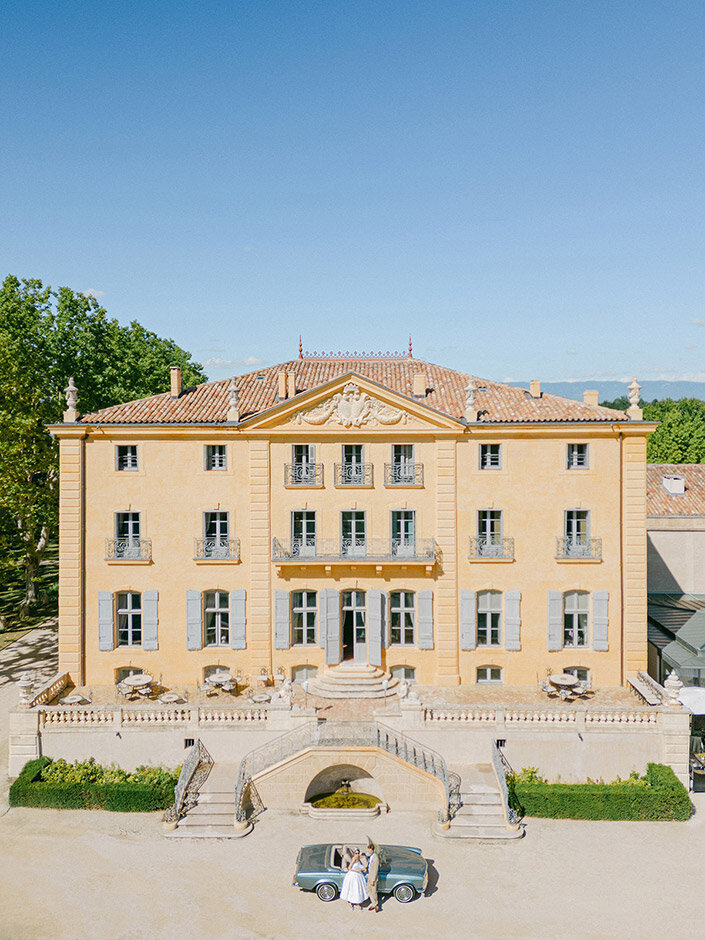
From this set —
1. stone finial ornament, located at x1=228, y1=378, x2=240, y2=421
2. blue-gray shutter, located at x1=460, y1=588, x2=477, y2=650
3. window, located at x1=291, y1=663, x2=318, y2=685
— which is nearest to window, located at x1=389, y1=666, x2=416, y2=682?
blue-gray shutter, located at x1=460, y1=588, x2=477, y2=650

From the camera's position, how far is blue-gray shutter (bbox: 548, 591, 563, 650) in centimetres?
3078

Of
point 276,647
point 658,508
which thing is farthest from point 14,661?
point 658,508

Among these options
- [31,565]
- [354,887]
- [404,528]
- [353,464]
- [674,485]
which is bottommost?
[354,887]

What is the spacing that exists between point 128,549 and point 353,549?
31.7 feet

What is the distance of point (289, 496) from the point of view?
31.0 metres

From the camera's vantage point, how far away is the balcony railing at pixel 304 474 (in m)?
30.9

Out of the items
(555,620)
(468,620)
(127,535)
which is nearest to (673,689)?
(555,620)

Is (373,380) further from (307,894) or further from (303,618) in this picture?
(307,894)

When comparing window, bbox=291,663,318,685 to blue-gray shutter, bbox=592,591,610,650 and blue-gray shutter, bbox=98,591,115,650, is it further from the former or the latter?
blue-gray shutter, bbox=592,591,610,650

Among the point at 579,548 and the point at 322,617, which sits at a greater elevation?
the point at 579,548

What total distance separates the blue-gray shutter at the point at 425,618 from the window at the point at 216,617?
828cm

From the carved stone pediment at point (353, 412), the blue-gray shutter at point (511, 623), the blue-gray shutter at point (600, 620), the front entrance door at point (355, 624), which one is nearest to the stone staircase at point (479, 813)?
the blue-gray shutter at point (511, 623)

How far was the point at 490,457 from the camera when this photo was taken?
31141 millimetres

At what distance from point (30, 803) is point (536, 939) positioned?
56.8ft
